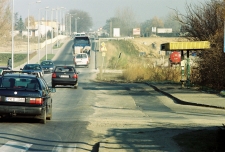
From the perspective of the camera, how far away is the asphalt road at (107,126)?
12.5m

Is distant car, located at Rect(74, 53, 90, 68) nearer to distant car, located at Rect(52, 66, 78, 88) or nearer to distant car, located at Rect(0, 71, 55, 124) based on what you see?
distant car, located at Rect(52, 66, 78, 88)

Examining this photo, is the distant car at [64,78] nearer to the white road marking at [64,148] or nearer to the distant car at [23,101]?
the distant car at [23,101]

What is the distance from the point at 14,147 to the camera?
39.9ft

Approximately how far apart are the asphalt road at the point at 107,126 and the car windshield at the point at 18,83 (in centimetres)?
104

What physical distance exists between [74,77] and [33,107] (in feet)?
69.1

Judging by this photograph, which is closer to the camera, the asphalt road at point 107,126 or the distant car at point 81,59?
the asphalt road at point 107,126

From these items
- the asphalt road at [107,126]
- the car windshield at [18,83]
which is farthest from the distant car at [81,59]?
the car windshield at [18,83]

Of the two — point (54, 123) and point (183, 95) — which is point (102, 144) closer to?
point (54, 123)

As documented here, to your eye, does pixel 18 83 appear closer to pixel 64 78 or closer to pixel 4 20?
pixel 64 78

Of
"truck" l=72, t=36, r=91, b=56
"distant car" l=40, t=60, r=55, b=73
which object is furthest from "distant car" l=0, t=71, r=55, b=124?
"truck" l=72, t=36, r=91, b=56

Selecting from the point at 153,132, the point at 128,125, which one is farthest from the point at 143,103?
the point at 153,132

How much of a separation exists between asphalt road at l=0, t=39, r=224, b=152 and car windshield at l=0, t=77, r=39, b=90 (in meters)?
1.04

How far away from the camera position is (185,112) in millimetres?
22078

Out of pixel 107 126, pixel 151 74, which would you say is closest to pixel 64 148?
pixel 107 126
